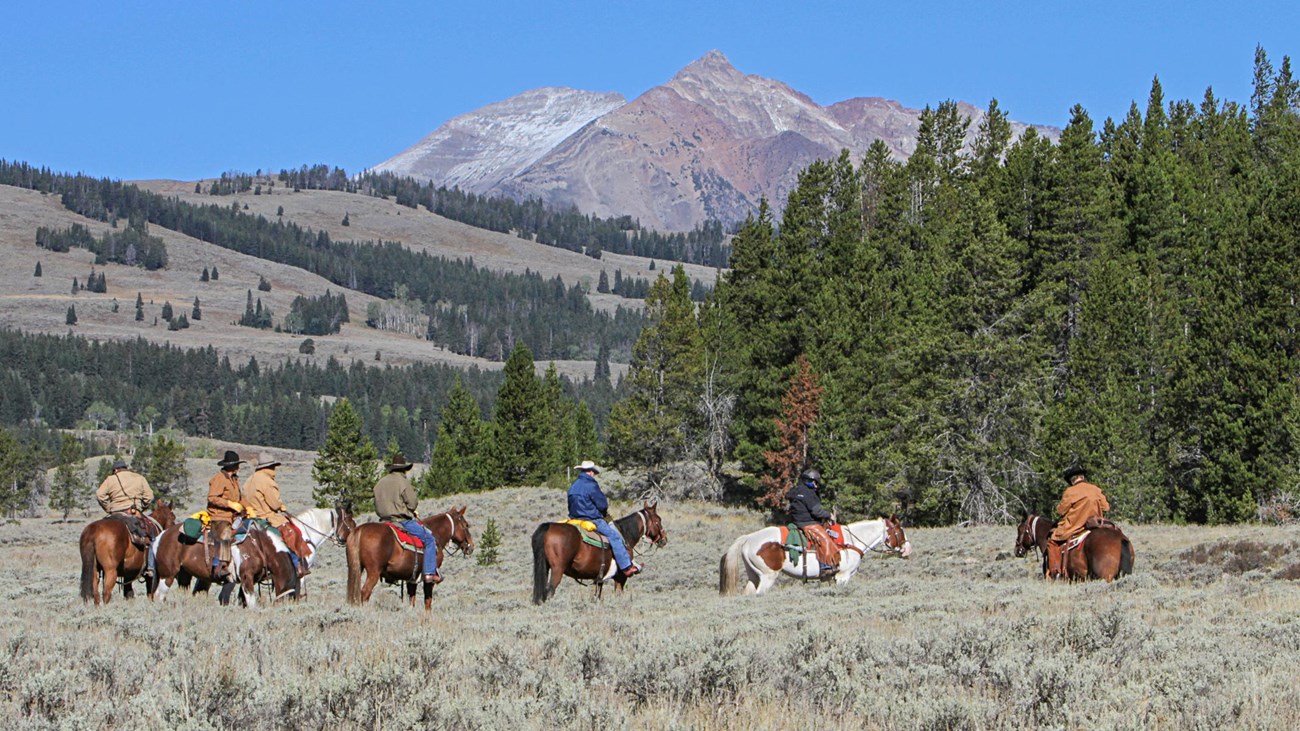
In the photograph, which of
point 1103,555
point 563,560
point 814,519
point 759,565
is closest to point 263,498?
point 563,560

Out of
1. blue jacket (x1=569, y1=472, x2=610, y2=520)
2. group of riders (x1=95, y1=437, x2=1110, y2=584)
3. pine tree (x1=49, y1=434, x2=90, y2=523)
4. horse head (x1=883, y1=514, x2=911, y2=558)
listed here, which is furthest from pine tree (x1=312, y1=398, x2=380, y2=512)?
blue jacket (x1=569, y1=472, x2=610, y2=520)

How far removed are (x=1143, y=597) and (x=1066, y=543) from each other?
Answer: 358cm

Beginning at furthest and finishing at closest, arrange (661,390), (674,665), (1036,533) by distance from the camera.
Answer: (661,390) → (1036,533) → (674,665)

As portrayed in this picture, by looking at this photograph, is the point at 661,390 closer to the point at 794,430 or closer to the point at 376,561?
the point at 794,430

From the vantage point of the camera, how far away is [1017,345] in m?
45.5

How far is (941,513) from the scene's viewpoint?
48.2 meters

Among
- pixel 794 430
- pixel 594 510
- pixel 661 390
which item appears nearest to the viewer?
pixel 594 510

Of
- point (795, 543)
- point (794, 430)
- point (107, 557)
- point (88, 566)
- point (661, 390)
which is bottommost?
point (88, 566)

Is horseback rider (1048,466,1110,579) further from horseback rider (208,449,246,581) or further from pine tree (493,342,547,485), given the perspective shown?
pine tree (493,342,547,485)

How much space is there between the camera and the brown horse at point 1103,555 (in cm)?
1878

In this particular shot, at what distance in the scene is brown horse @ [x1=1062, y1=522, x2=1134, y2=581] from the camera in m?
18.8

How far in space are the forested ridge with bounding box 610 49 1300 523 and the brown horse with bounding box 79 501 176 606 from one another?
3221 centimetres

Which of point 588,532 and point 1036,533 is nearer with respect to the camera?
point 588,532

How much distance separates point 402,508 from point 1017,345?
108ft
